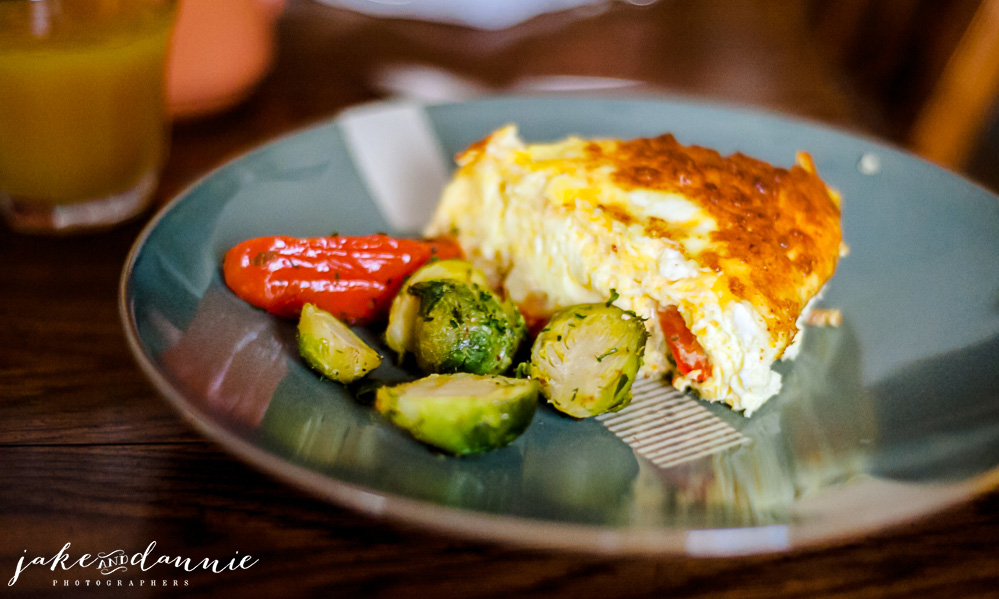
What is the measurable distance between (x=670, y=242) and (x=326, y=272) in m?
0.92

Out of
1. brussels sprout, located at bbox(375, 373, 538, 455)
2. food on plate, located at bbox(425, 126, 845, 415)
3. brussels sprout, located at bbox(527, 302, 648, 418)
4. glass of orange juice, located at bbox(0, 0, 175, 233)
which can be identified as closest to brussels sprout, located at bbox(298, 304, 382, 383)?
brussels sprout, located at bbox(375, 373, 538, 455)

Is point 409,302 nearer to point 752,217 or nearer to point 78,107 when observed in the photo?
point 752,217

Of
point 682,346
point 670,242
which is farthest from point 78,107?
point 682,346

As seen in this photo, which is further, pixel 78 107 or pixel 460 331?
pixel 78 107

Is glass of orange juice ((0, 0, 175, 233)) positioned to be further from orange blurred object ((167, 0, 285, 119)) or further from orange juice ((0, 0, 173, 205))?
orange blurred object ((167, 0, 285, 119))

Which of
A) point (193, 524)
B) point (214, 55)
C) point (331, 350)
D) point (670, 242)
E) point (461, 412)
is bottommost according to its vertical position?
point (193, 524)

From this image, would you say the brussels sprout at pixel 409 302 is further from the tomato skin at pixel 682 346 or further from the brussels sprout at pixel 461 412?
the tomato skin at pixel 682 346

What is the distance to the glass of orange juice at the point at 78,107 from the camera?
8.02 feet

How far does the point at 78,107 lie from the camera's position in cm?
259

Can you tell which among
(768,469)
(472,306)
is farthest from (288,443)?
(768,469)

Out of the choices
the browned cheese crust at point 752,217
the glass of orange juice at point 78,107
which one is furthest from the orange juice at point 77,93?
the browned cheese crust at point 752,217

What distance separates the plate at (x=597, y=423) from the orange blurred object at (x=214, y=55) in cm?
101

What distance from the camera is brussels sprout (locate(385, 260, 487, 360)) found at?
1992 millimetres

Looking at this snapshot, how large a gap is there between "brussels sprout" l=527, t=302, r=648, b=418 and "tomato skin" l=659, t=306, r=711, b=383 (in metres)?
0.16
